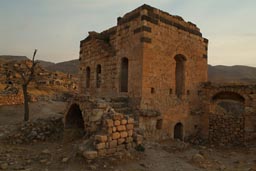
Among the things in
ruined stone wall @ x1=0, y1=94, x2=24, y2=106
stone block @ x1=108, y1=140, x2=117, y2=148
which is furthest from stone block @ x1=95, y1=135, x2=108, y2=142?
ruined stone wall @ x1=0, y1=94, x2=24, y2=106

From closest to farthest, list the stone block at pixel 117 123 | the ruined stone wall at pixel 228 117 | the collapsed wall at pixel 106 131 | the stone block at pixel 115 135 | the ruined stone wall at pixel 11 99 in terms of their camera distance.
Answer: the collapsed wall at pixel 106 131
the stone block at pixel 115 135
the stone block at pixel 117 123
the ruined stone wall at pixel 228 117
the ruined stone wall at pixel 11 99

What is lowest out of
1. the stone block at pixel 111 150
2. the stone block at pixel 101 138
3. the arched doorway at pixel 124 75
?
the stone block at pixel 111 150

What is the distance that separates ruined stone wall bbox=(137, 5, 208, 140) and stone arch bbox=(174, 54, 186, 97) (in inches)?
4.7

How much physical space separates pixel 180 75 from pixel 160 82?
2171 millimetres

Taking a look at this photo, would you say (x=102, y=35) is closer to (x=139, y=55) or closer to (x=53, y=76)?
(x=139, y=55)

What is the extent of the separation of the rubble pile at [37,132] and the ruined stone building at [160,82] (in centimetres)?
126

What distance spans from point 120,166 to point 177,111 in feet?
18.2

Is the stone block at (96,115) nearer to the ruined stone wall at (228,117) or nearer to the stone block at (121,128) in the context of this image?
the stone block at (121,128)

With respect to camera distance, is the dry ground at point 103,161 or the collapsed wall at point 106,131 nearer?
the dry ground at point 103,161

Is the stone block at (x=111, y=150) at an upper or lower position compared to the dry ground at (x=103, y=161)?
upper

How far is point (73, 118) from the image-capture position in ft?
27.8

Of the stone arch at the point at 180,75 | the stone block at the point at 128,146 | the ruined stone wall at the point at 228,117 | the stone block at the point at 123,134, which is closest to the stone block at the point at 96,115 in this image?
the stone block at the point at 123,134

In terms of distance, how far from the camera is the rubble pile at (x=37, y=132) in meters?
7.71


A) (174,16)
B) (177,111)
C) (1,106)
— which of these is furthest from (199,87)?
(1,106)
